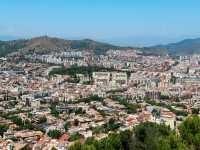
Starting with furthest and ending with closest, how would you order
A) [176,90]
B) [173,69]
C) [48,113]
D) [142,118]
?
1. [173,69]
2. [176,90]
3. [48,113]
4. [142,118]

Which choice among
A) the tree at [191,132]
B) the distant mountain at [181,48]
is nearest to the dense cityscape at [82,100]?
the tree at [191,132]

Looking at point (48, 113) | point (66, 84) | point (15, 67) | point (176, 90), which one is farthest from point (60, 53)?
point (48, 113)

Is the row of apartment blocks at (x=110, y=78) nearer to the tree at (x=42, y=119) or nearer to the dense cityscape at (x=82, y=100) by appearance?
the dense cityscape at (x=82, y=100)

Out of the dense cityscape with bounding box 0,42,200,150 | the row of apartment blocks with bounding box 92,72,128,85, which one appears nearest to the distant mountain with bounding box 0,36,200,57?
the dense cityscape with bounding box 0,42,200,150

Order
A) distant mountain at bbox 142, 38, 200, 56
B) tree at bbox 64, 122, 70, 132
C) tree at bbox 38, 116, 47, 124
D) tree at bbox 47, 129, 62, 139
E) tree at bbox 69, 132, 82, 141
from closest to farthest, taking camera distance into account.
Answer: tree at bbox 69, 132, 82, 141 → tree at bbox 47, 129, 62, 139 → tree at bbox 64, 122, 70, 132 → tree at bbox 38, 116, 47, 124 → distant mountain at bbox 142, 38, 200, 56

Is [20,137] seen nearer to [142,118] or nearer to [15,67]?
[142,118]

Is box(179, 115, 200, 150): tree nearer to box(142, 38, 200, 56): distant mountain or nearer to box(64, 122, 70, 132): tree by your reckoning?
box(64, 122, 70, 132): tree

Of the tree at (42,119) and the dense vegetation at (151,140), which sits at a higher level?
the dense vegetation at (151,140)
